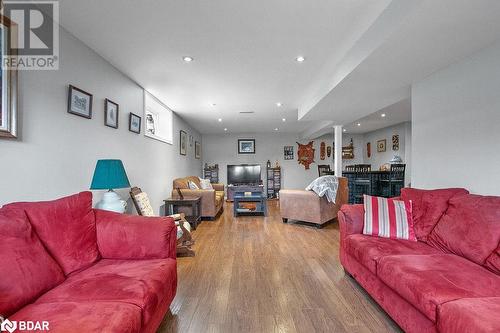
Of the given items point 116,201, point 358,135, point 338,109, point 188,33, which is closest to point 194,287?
point 116,201

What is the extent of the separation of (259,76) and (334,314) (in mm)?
2861

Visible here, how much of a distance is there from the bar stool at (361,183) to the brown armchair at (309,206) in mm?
1429

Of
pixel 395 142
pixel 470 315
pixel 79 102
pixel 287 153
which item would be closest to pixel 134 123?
pixel 79 102

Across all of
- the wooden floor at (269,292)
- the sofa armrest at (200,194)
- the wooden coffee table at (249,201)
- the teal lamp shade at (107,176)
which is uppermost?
the teal lamp shade at (107,176)

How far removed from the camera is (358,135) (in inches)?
347

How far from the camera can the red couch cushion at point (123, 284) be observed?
124 cm

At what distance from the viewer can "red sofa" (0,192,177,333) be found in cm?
110

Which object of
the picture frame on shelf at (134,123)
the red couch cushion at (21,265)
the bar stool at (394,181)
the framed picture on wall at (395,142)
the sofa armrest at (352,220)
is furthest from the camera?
the framed picture on wall at (395,142)

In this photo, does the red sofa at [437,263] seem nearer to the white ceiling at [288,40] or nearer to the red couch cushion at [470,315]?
the red couch cushion at [470,315]

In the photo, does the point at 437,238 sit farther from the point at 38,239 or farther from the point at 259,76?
the point at 38,239

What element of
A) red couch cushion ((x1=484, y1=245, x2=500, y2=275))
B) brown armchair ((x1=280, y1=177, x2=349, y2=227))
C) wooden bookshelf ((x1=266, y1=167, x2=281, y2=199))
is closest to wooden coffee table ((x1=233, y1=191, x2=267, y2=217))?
brown armchair ((x1=280, y1=177, x2=349, y2=227))

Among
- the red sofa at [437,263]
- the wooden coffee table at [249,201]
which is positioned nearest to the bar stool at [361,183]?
the wooden coffee table at [249,201]

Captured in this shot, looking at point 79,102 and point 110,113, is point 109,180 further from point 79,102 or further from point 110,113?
point 110,113

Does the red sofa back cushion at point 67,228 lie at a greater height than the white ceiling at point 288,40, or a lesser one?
lesser
